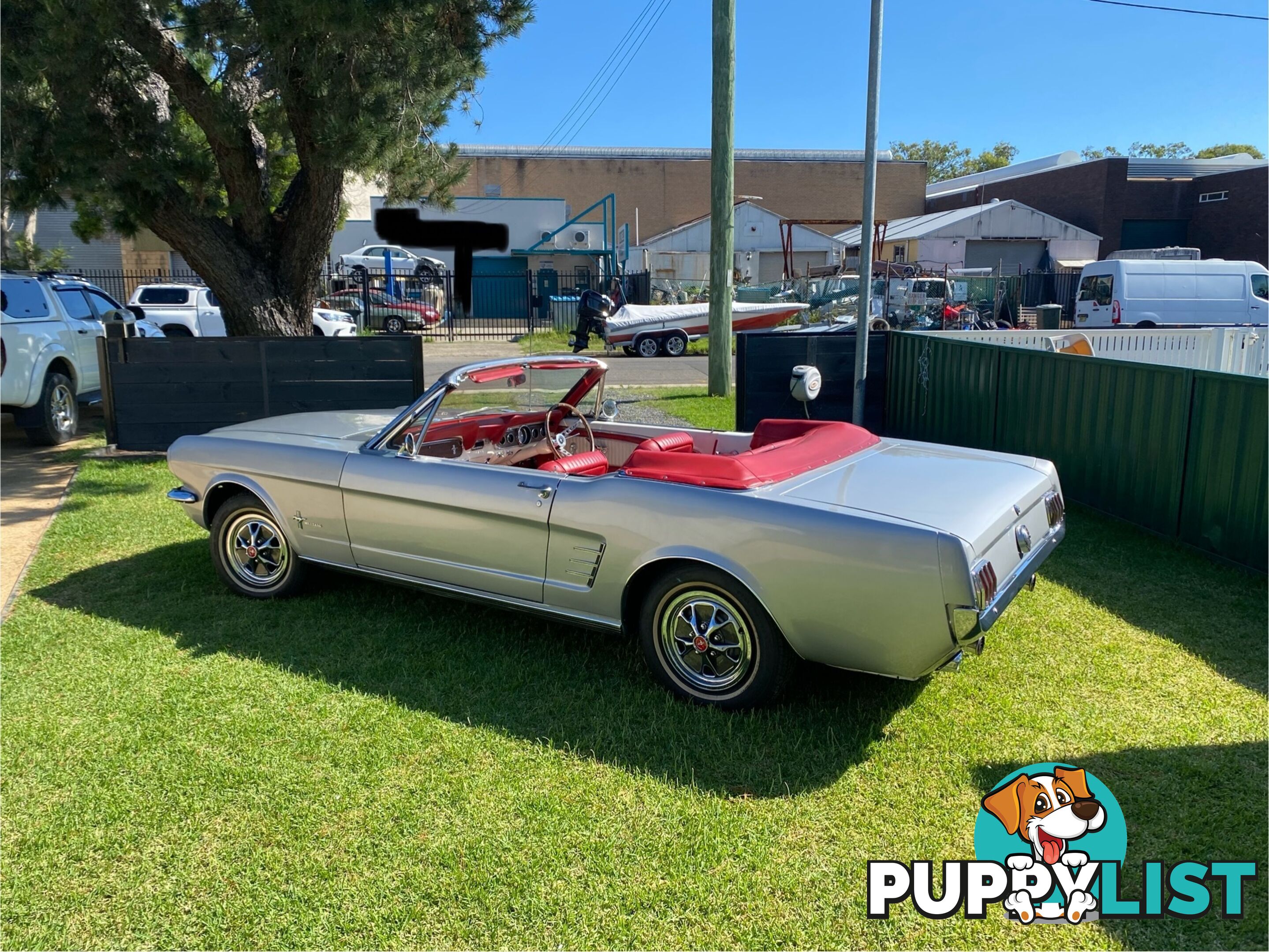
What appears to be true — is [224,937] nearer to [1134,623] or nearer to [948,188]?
[1134,623]

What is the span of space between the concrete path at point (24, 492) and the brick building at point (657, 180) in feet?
147

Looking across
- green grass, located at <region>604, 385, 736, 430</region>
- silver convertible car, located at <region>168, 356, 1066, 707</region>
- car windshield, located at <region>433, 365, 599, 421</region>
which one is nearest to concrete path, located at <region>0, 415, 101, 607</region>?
silver convertible car, located at <region>168, 356, 1066, 707</region>

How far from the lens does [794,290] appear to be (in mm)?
28547

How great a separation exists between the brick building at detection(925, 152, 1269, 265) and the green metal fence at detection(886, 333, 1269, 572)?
36.6 meters

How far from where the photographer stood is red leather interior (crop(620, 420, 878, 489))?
4.04 metres

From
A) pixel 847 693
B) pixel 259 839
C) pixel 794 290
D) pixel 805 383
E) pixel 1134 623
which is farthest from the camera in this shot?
pixel 794 290

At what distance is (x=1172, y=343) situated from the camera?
10844 mm

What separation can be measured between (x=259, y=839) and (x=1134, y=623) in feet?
14.0

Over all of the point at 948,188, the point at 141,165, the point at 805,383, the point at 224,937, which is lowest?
the point at 224,937

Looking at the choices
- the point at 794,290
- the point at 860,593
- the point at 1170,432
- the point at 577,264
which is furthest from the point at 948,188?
the point at 860,593

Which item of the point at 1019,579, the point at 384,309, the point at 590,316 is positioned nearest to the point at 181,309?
the point at 384,309

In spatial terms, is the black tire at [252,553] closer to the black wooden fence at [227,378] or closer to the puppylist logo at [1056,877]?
the puppylist logo at [1056,877]

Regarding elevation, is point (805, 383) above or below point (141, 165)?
below

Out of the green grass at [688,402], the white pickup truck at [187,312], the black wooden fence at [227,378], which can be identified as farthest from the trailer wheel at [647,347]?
the black wooden fence at [227,378]
